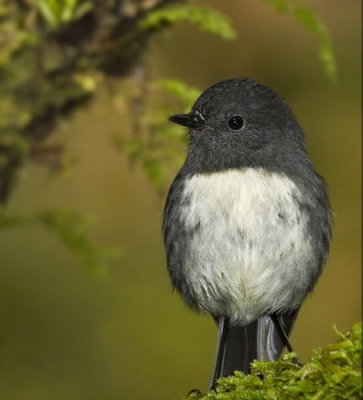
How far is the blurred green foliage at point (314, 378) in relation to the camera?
289 centimetres

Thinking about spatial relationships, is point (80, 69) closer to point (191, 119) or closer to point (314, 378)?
point (191, 119)

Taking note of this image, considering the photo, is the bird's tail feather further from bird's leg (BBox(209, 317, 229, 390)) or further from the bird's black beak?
the bird's black beak

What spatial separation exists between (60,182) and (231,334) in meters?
2.59

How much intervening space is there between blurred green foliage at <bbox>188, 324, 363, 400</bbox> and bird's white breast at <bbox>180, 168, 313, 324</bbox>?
1.01 meters

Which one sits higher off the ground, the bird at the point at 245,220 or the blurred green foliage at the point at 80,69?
the blurred green foliage at the point at 80,69

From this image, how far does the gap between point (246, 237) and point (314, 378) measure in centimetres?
128

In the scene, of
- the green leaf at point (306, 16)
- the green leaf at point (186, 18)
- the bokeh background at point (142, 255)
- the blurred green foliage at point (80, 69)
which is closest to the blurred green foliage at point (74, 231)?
the blurred green foliage at point (80, 69)

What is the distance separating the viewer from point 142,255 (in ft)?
23.4

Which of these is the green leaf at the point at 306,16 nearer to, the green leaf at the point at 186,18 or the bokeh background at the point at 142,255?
the green leaf at the point at 186,18

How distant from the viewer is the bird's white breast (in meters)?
4.24

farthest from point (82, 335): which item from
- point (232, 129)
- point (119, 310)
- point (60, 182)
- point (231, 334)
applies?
point (232, 129)

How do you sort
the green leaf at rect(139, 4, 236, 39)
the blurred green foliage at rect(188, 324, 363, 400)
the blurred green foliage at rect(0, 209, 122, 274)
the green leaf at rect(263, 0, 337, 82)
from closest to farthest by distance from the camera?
the blurred green foliage at rect(188, 324, 363, 400)
the green leaf at rect(139, 4, 236, 39)
the green leaf at rect(263, 0, 337, 82)
the blurred green foliage at rect(0, 209, 122, 274)

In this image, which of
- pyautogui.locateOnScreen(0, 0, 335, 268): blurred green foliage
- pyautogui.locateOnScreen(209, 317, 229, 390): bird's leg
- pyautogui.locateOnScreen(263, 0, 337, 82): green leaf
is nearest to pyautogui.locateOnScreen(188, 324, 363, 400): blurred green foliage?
pyautogui.locateOnScreen(209, 317, 229, 390): bird's leg

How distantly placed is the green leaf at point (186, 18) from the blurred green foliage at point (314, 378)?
2434 mm
